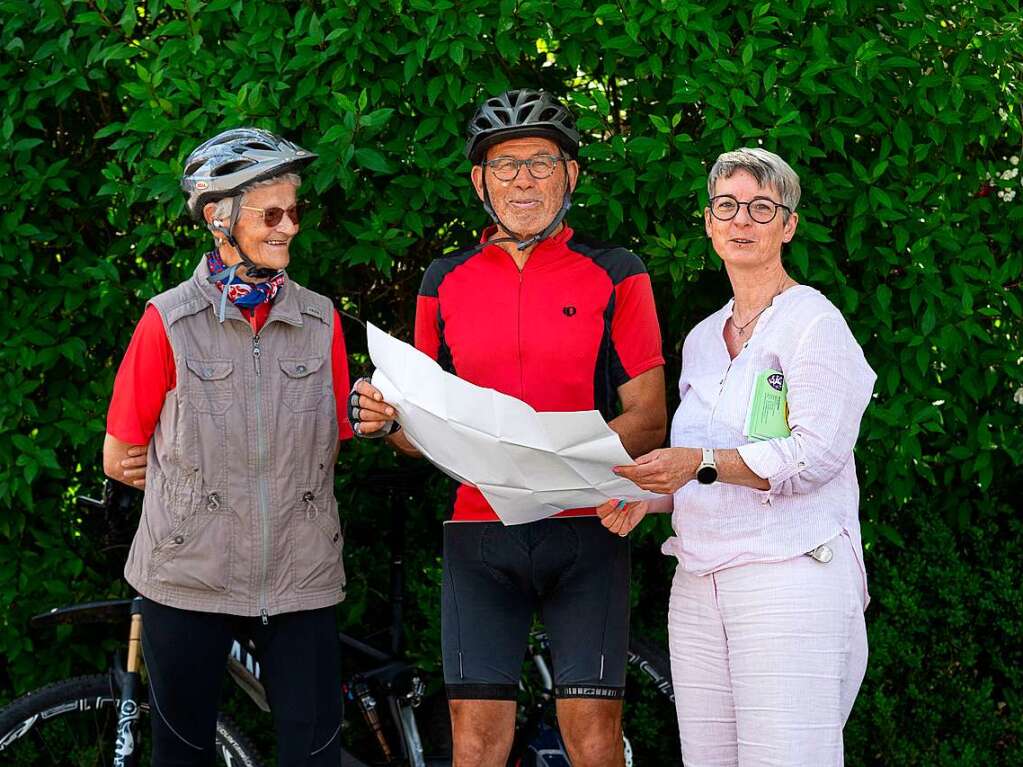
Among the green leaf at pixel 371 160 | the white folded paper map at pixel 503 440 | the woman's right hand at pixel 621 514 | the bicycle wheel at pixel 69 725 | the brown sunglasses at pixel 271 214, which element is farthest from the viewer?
the bicycle wheel at pixel 69 725

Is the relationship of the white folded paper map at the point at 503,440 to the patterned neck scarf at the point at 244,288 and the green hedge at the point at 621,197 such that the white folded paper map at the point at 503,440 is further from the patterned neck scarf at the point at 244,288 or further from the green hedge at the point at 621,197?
the green hedge at the point at 621,197

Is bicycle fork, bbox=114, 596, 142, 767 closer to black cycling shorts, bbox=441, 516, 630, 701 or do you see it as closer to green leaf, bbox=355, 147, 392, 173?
black cycling shorts, bbox=441, 516, 630, 701

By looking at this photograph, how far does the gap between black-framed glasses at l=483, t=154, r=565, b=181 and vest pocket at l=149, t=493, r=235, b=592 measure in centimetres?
119

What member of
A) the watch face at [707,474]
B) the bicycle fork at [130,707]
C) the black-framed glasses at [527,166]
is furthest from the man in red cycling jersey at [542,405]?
the bicycle fork at [130,707]

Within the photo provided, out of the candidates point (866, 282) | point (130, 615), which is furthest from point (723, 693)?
point (130, 615)

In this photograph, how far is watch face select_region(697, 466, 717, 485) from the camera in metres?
3.05

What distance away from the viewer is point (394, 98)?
4258 mm

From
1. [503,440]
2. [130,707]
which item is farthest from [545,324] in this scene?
[130,707]

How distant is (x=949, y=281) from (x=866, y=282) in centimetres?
29

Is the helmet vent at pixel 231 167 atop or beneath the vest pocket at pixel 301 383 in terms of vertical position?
atop

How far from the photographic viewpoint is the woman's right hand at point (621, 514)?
3.40 m

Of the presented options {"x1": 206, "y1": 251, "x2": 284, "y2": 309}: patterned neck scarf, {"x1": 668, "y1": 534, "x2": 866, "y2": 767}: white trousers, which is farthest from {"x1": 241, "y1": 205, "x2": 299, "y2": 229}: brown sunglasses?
{"x1": 668, "y1": 534, "x2": 866, "y2": 767}: white trousers

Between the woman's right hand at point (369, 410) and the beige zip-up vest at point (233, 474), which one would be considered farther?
the beige zip-up vest at point (233, 474)

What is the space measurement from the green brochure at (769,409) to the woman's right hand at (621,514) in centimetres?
41
